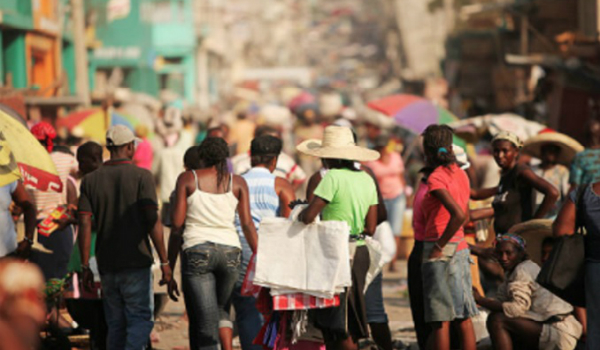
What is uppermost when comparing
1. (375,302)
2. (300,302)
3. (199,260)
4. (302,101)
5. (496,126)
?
Result: (302,101)

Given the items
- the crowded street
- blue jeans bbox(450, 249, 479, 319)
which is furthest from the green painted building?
blue jeans bbox(450, 249, 479, 319)

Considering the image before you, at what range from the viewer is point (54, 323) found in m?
7.71

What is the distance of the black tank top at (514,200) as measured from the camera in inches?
324

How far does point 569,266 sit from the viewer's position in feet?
20.6

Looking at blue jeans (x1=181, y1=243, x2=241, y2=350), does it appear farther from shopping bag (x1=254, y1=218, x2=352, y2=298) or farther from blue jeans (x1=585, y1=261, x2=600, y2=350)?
blue jeans (x1=585, y1=261, x2=600, y2=350)

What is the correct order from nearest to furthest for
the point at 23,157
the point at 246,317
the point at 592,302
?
the point at 23,157
the point at 592,302
the point at 246,317

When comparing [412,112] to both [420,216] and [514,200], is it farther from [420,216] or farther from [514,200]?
[420,216]

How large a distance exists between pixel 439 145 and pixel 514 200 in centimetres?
158

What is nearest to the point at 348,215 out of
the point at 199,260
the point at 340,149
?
the point at 340,149

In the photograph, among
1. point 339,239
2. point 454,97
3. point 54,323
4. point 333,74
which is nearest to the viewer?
Answer: point 339,239

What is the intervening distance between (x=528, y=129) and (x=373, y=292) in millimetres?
5661

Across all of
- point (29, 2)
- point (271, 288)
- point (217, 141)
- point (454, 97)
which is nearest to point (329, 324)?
point (271, 288)

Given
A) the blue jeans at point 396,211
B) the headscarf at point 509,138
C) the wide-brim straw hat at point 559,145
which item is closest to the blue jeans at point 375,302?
the headscarf at point 509,138

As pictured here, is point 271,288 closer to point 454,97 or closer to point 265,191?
point 265,191
